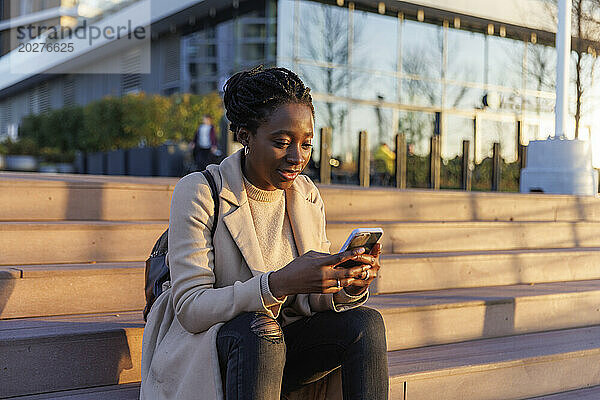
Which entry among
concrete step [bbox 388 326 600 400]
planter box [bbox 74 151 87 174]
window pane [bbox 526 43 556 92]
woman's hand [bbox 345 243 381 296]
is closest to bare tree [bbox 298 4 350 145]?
planter box [bbox 74 151 87 174]

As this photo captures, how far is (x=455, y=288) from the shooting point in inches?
164

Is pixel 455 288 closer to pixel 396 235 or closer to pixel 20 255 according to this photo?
pixel 396 235

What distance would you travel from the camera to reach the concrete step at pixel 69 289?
291 cm

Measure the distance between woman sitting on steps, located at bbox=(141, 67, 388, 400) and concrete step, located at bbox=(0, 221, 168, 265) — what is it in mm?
1379

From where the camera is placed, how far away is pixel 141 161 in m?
12.5

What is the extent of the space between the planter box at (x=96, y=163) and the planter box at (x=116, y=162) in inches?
12.1

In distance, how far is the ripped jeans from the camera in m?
1.91

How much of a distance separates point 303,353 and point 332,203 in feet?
8.13

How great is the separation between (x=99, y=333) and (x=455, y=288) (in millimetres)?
2325

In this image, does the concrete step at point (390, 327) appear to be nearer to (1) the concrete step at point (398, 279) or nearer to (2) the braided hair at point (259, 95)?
(1) the concrete step at point (398, 279)

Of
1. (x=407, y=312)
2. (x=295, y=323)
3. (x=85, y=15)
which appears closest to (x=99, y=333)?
(x=295, y=323)

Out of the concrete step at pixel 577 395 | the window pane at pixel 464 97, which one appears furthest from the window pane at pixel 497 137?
the concrete step at pixel 577 395

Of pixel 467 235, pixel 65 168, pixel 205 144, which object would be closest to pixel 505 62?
pixel 205 144

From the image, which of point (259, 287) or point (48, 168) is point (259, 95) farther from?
point (48, 168)
